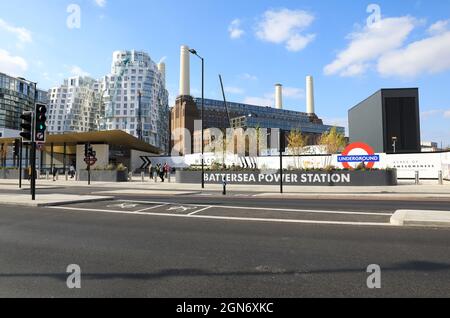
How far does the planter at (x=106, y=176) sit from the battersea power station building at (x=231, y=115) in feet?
238

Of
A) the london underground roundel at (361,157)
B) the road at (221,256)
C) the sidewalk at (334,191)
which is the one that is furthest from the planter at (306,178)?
the road at (221,256)

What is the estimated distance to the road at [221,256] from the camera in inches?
191

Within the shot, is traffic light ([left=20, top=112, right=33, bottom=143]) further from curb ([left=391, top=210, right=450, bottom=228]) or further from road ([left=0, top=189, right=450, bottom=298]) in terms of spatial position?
curb ([left=391, top=210, right=450, bottom=228])

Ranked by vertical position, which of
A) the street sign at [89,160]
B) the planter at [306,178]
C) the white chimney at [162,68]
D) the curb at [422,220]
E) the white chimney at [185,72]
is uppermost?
the white chimney at [162,68]

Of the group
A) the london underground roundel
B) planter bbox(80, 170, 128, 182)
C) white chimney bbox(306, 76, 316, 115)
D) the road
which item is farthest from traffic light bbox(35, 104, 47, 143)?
white chimney bbox(306, 76, 316, 115)

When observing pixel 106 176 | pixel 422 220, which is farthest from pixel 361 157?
pixel 106 176

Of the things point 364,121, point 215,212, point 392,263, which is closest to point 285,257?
point 392,263

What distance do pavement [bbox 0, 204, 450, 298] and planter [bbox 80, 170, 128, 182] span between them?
26.8m

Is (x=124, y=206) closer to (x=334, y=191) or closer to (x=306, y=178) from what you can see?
(x=334, y=191)

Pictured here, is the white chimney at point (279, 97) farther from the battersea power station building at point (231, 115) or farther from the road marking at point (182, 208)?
the road marking at point (182, 208)

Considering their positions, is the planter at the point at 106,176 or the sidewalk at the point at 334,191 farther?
the planter at the point at 106,176

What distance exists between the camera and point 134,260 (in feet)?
21.0
